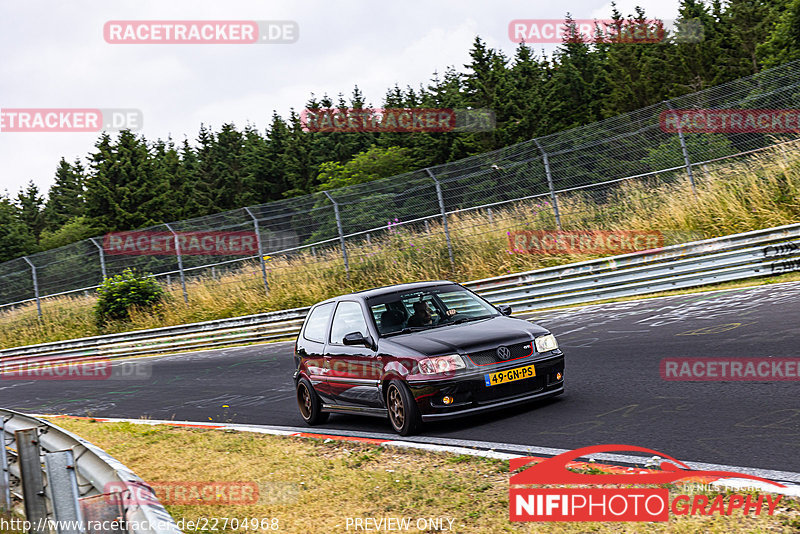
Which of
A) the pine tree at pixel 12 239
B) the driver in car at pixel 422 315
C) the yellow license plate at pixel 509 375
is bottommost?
the yellow license plate at pixel 509 375

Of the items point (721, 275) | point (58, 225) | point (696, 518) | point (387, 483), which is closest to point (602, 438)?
point (387, 483)

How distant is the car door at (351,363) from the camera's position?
845 centimetres

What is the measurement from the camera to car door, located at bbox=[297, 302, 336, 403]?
368 inches

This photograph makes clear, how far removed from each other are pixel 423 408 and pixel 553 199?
37.4 ft

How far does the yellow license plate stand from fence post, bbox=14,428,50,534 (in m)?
4.11

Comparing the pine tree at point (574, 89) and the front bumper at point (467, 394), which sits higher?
the pine tree at point (574, 89)

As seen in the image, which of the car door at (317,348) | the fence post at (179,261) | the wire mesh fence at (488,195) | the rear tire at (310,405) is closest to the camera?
the car door at (317,348)

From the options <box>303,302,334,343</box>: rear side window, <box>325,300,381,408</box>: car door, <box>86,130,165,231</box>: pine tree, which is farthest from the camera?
<box>86,130,165,231</box>: pine tree

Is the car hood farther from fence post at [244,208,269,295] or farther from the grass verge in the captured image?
fence post at [244,208,269,295]
